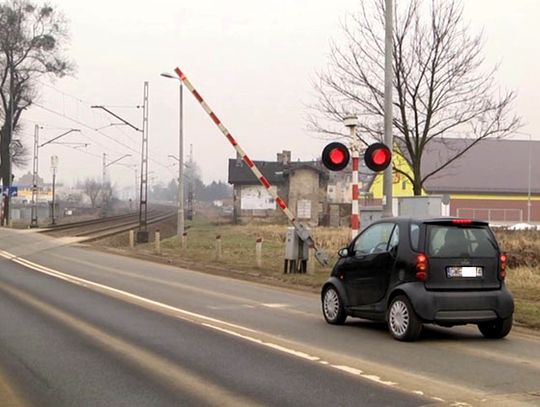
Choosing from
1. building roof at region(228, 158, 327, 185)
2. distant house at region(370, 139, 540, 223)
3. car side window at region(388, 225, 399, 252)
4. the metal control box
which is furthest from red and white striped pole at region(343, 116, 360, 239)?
distant house at region(370, 139, 540, 223)

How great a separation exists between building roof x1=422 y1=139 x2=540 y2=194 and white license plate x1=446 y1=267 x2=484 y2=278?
62.8 m

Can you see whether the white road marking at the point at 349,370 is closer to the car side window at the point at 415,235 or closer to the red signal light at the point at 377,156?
the car side window at the point at 415,235

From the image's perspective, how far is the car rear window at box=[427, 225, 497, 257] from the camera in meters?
9.63

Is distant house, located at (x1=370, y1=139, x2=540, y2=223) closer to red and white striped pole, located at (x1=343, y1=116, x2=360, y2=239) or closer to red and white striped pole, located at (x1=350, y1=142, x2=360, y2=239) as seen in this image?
red and white striped pole, located at (x1=343, y1=116, x2=360, y2=239)

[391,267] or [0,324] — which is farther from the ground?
[391,267]

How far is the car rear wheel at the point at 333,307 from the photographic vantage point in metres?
11.1

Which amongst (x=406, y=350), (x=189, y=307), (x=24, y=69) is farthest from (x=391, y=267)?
(x=24, y=69)

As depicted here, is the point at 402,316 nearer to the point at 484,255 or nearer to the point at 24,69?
the point at 484,255

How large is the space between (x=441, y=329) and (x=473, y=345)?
4.85ft

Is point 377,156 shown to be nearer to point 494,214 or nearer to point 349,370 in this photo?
point 349,370

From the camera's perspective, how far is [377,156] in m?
16.0

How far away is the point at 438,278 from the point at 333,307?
2216 mm

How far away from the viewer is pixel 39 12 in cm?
6122

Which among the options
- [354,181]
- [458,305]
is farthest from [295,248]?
[458,305]
